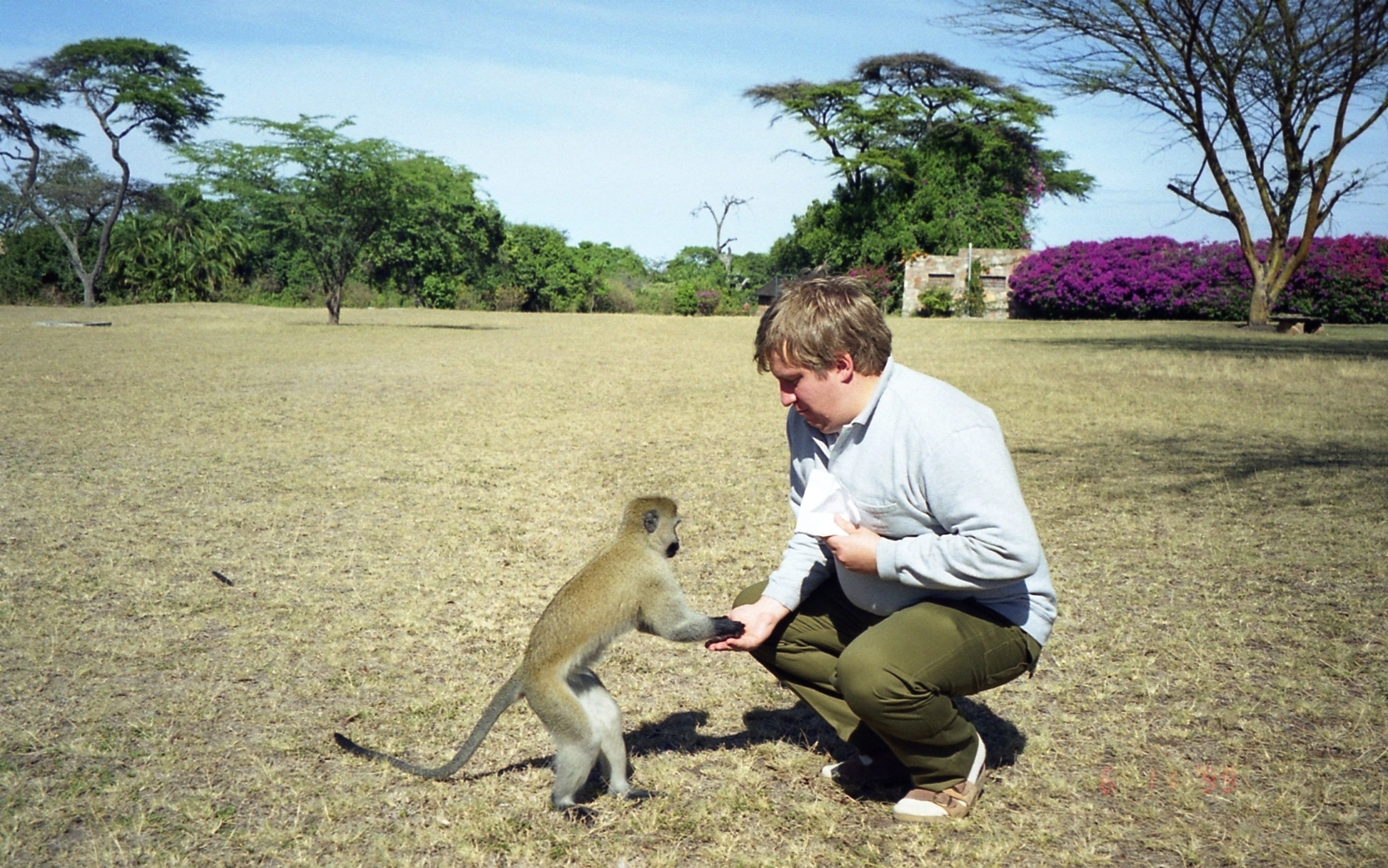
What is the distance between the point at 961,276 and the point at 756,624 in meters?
33.5

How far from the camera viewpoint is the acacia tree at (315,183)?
25.6m

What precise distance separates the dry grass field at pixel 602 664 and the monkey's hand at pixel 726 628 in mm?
566

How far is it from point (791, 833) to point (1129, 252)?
30.8m

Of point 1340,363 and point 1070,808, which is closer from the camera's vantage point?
point 1070,808

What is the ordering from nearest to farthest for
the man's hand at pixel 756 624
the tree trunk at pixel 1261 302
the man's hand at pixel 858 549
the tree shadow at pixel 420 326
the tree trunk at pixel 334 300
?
1. the man's hand at pixel 858 549
2. the man's hand at pixel 756 624
3. the tree trunk at pixel 1261 302
4. the tree shadow at pixel 420 326
5. the tree trunk at pixel 334 300

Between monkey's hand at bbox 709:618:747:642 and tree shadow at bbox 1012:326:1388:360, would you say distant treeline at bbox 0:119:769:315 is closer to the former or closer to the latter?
tree shadow at bbox 1012:326:1388:360

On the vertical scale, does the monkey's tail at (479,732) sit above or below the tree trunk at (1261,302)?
below

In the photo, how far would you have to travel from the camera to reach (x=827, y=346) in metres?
2.89

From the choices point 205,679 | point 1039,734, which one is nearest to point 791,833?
point 1039,734

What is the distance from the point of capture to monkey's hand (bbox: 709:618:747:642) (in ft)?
9.91

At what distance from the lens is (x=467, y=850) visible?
2893 millimetres

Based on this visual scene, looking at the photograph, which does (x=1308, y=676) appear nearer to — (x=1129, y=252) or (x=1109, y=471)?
(x=1109, y=471)
